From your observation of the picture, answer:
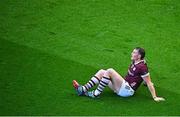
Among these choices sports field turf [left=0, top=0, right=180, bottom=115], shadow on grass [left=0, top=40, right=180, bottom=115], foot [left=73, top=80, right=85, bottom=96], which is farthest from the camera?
foot [left=73, top=80, right=85, bottom=96]

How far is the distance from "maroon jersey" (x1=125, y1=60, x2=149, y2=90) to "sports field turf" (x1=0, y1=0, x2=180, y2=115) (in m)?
0.32

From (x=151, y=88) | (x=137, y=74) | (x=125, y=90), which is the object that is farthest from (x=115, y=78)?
(x=151, y=88)

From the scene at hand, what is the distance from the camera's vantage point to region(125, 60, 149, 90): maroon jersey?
30.8 ft

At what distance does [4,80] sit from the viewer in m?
10.0

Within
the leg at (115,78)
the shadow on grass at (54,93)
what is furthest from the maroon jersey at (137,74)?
the shadow on grass at (54,93)

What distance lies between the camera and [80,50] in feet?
38.9

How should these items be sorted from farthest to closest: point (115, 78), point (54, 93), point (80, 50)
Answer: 1. point (80, 50)
2. point (54, 93)
3. point (115, 78)

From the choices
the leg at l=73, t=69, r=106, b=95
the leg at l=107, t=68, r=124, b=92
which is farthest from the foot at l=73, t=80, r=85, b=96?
the leg at l=107, t=68, r=124, b=92

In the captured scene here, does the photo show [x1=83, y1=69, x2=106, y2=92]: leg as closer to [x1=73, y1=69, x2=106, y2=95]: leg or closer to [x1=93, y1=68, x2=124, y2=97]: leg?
[x1=73, y1=69, x2=106, y2=95]: leg

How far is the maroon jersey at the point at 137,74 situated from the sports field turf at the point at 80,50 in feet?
1.06

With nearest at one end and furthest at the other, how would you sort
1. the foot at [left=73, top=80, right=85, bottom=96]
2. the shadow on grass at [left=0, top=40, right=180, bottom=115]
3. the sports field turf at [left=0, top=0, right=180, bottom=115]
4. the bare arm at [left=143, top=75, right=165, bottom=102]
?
the shadow on grass at [left=0, top=40, right=180, bottom=115] → the sports field turf at [left=0, top=0, right=180, bottom=115] → the bare arm at [left=143, top=75, right=165, bottom=102] → the foot at [left=73, top=80, right=85, bottom=96]

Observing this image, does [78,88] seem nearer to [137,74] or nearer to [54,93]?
[54,93]

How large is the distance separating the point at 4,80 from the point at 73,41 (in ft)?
9.37

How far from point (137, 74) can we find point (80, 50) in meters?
2.73
